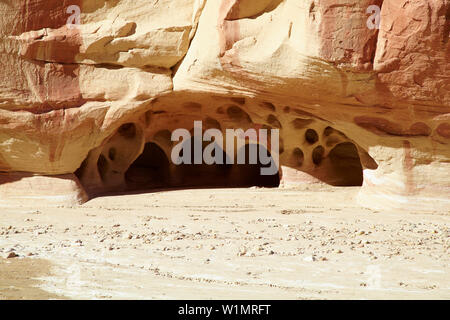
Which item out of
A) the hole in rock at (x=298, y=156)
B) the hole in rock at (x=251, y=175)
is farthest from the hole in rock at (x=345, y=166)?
the hole in rock at (x=251, y=175)

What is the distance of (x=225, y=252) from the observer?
568cm

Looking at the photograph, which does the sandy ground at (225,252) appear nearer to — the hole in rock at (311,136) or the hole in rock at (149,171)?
the hole in rock at (311,136)

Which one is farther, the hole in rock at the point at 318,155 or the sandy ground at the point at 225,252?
the hole in rock at the point at 318,155

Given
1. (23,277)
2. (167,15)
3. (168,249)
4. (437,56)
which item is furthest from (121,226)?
(437,56)

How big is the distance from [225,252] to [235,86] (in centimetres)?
335

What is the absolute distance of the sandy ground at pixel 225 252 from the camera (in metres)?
4.51

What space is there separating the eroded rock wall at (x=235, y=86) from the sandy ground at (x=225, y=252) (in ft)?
3.00

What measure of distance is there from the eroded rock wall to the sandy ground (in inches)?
36.0

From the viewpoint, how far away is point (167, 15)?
29.3ft

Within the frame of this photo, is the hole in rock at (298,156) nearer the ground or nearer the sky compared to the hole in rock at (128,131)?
nearer the ground

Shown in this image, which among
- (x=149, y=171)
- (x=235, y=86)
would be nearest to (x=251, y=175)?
(x=149, y=171)

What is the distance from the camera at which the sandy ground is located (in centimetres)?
451

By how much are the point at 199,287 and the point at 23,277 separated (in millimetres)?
1463

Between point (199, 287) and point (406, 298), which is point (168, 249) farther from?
point (406, 298)
